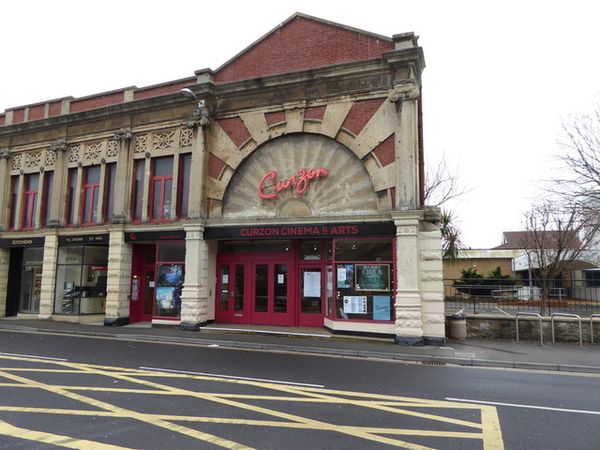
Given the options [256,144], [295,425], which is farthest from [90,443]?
Result: [256,144]

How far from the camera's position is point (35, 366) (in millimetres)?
9281

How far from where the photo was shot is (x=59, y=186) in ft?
63.9

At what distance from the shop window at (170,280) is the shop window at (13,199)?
361 inches

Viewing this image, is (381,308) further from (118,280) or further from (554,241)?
(554,241)

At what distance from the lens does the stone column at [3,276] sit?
20.6 metres

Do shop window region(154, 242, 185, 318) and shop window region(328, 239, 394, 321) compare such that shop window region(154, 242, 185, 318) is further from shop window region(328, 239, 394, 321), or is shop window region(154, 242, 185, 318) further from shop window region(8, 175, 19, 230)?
shop window region(8, 175, 19, 230)

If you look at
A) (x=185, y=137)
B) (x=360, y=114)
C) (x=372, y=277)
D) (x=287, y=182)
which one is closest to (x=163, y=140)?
(x=185, y=137)

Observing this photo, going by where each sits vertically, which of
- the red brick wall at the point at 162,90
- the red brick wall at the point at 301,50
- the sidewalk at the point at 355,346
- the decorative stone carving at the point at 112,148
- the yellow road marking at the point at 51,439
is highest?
the red brick wall at the point at 301,50

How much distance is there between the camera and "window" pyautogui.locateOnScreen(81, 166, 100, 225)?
19.2m

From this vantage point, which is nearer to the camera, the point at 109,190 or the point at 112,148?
the point at 112,148

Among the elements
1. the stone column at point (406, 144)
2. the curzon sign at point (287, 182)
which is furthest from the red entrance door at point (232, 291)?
the stone column at point (406, 144)

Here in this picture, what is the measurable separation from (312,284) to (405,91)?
7.47 m

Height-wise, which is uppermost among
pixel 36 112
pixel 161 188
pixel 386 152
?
pixel 36 112

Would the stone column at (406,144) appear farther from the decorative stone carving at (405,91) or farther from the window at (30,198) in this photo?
the window at (30,198)
